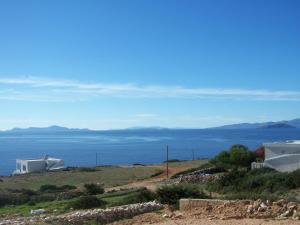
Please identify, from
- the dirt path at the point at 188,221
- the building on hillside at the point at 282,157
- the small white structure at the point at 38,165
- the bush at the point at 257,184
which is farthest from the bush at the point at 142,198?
the small white structure at the point at 38,165

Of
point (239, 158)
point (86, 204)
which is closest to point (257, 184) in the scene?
point (86, 204)

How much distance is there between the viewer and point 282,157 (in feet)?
112

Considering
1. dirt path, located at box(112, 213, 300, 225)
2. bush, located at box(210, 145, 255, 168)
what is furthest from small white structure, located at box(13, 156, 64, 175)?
dirt path, located at box(112, 213, 300, 225)

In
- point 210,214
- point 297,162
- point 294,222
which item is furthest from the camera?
point 297,162

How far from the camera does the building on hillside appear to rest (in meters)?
A: 33.0

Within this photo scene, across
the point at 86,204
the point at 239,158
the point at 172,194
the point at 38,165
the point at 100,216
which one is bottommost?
the point at 38,165

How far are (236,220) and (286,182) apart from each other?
11.9m

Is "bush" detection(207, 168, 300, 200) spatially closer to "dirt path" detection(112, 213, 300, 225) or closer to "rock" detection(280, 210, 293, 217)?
"dirt path" detection(112, 213, 300, 225)

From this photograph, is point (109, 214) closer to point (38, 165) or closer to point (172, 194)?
point (172, 194)

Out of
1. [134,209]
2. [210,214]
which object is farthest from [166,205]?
[210,214]

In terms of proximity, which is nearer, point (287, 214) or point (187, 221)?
point (287, 214)

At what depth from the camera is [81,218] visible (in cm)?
1544

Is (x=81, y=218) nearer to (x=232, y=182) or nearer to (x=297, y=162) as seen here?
(x=232, y=182)

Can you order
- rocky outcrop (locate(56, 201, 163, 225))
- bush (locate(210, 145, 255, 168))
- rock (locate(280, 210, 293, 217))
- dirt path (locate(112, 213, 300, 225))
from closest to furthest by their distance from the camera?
dirt path (locate(112, 213, 300, 225)), rock (locate(280, 210, 293, 217)), rocky outcrop (locate(56, 201, 163, 225)), bush (locate(210, 145, 255, 168))
